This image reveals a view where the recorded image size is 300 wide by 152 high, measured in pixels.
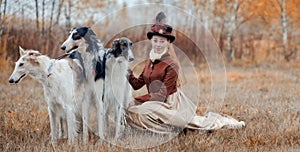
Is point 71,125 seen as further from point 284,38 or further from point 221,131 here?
point 284,38

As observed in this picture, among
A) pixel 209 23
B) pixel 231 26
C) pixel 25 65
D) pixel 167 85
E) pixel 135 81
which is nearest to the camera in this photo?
pixel 25 65

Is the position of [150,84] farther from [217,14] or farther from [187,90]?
[217,14]

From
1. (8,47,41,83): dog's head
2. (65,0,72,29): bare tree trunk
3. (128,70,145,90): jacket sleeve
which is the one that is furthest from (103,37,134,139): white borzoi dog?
(65,0,72,29): bare tree trunk

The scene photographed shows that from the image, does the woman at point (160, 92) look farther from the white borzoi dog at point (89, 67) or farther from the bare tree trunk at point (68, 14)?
the bare tree trunk at point (68, 14)

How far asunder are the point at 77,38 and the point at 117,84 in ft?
2.41

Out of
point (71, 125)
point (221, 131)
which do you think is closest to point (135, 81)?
point (71, 125)

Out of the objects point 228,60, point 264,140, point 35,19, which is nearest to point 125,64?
point 264,140

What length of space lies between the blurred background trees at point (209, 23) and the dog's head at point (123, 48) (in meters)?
4.24

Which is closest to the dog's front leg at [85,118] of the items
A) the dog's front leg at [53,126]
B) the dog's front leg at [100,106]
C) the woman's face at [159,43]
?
the dog's front leg at [100,106]

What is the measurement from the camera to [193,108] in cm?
518

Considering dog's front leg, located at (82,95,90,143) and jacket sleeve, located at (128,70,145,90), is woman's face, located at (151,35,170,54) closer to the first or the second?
jacket sleeve, located at (128,70,145,90)

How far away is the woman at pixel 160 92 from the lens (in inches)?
185

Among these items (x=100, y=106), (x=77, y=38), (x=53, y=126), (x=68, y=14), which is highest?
(x=68, y=14)

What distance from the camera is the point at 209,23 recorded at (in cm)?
1672
